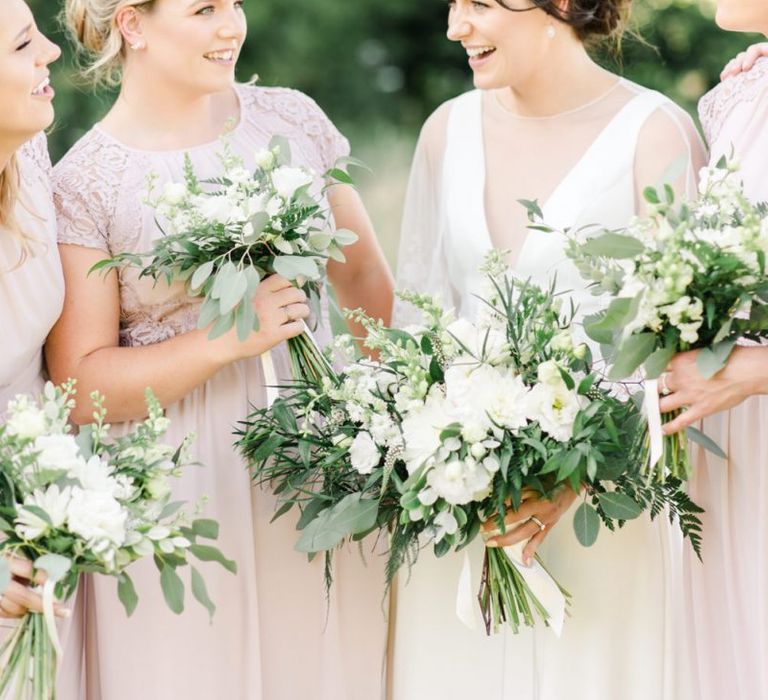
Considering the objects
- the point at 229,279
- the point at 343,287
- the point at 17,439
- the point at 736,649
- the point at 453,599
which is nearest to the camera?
the point at 17,439

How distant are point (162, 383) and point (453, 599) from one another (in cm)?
94

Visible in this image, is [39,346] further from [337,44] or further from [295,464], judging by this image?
[337,44]

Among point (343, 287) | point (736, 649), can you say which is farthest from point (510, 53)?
point (736, 649)

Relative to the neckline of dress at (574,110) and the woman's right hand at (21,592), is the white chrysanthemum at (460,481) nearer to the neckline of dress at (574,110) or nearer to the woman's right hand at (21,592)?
the woman's right hand at (21,592)

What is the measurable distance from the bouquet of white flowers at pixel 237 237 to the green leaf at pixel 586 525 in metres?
0.82

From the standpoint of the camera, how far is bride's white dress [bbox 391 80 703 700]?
135 inches

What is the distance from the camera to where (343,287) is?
4074 mm

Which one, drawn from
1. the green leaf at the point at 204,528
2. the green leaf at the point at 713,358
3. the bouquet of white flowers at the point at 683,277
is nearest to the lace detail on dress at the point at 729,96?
the bouquet of white flowers at the point at 683,277

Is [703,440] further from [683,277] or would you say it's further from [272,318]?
[272,318]

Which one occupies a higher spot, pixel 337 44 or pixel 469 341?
pixel 337 44

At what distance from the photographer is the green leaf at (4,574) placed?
2.69 metres

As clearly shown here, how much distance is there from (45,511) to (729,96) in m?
2.00

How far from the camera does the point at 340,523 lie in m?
3.19

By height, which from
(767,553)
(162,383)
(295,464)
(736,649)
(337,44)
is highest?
(337,44)
